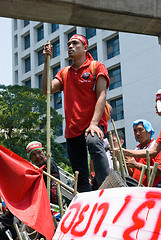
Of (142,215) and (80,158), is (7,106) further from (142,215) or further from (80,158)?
(142,215)

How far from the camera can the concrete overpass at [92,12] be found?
4.04 metres

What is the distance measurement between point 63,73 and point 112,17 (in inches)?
62.5

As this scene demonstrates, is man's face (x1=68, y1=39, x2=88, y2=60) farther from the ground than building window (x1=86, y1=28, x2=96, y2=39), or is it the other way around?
building window (x1=86, y1=28, x2=96, y2=39)

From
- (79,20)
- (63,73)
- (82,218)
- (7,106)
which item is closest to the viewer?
(82,218)

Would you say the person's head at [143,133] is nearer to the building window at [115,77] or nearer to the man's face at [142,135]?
the man's face at [142,135]

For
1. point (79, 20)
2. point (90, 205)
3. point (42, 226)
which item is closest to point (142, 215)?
point (90, 205)

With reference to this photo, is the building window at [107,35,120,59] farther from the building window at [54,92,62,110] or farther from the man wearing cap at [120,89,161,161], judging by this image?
the man wearing cap at [120,89,161,161]

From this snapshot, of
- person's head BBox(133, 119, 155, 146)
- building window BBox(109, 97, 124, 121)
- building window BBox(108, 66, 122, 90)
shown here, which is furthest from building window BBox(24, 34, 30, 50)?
person's head BBox(133, 119, 155, 146)

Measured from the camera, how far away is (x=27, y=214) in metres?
2.08

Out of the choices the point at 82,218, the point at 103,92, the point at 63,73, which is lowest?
the point at 82,218

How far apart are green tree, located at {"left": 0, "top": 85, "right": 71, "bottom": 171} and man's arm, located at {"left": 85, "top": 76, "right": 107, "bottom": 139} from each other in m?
15.2

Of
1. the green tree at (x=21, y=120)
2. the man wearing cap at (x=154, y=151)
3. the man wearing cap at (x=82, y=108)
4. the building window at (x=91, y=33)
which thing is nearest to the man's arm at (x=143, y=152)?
the man wearing cap at (x=154, y=151)

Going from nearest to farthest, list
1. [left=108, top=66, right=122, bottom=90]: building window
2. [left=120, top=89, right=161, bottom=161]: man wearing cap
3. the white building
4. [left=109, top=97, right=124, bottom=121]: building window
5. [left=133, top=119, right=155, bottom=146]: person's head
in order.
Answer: [left=120, top=89, right=161, bottom=161]: man wearing cap < [left=133, top=119, right=155, bottom=146]: person's head < the white building < [left=109, top=97, right=124, bottom=121]: building window < [left=108, top=66, right=122, bottom=90]: building window

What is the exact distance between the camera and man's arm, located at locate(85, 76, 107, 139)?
2.55 metres
